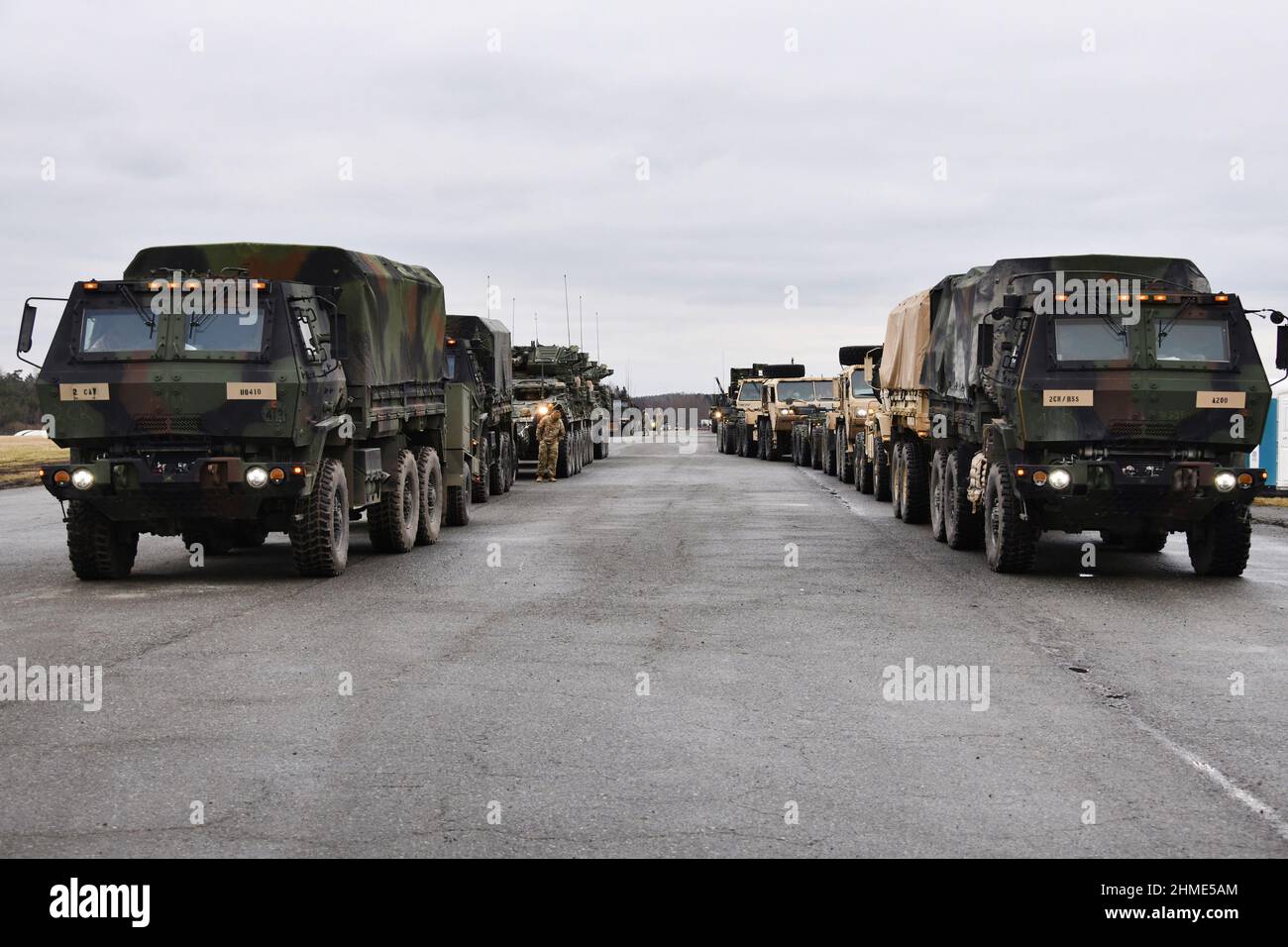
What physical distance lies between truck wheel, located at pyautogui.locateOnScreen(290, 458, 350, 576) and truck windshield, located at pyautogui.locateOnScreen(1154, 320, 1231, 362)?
754cm

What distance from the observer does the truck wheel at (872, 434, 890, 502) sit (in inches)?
994

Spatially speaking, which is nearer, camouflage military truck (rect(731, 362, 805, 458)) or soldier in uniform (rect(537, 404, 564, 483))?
soldier in uniform (rect(537, 404, 564, 483))

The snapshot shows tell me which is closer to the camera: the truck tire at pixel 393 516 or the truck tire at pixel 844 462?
the truck tire at pixel 393 516

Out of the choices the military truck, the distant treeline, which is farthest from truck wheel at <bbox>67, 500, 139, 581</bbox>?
the distant treeline

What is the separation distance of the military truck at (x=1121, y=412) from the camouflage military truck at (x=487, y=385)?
12.3 m

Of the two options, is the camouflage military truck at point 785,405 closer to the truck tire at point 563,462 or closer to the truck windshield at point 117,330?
the truck tire at point 563,462

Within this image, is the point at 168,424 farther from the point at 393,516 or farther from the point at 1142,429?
the point at 1142,429

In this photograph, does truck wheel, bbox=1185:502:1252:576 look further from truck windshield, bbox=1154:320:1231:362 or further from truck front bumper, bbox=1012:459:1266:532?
truck windshield, bbox=1154:320:1231:362

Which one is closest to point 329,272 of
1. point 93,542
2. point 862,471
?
point 93,542

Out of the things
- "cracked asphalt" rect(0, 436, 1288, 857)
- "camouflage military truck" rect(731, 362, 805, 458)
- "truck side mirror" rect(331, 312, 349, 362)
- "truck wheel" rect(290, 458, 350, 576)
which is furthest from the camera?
"camouflage military truck" rect(731, 362, 805, 458)

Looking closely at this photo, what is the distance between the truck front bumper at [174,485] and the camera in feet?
44.3

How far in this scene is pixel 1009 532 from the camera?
14.5 m

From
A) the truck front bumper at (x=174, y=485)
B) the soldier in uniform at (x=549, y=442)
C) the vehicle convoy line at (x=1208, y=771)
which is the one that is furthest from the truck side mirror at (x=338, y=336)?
the soldier in uniform at (x=549, y=442)

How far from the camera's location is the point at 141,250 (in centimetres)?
1530
